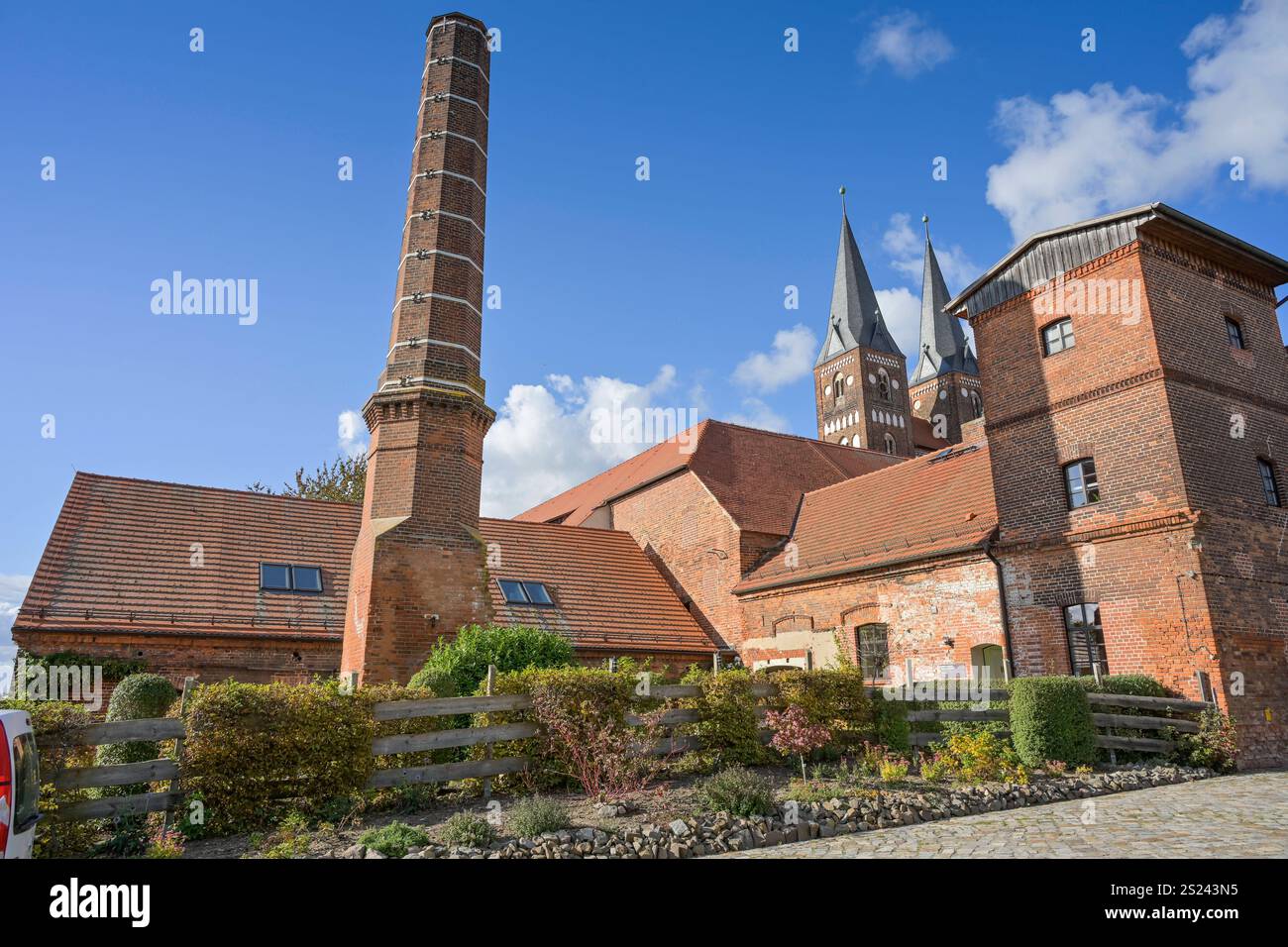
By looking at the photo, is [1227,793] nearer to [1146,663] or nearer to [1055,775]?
[1055,775]

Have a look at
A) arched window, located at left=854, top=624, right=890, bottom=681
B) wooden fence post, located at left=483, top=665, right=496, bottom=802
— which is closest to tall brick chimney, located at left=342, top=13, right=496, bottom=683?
wooden fence post, located at left=483, top=665, right=496, bottom=802

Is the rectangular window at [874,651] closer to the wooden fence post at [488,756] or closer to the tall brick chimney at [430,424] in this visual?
the tall brick chimney at [430,424]

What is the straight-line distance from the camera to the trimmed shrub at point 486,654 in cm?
1202

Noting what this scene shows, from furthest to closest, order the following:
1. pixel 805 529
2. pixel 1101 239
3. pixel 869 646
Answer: pixel 805 529 → pixel 869 646 → pixel 1101 239

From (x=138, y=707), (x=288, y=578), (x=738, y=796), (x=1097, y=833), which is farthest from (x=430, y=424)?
(x=1097, y=833)

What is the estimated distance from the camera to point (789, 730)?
10.1 meters

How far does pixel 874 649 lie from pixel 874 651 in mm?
46

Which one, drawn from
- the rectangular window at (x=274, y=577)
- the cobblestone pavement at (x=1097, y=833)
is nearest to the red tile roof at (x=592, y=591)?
the rectangular window at (x=274, y=577)

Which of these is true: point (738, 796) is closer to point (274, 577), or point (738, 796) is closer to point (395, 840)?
point (395, 840)

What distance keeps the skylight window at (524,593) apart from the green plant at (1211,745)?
1395 cm

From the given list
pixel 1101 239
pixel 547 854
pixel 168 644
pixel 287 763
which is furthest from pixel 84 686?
pixel 1101 239

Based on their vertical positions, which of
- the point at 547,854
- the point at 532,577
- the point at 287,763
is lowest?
the point at 547,854

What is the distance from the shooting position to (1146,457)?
1418 cm
